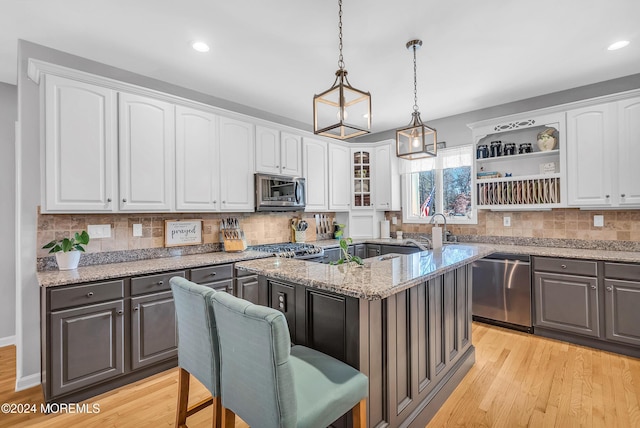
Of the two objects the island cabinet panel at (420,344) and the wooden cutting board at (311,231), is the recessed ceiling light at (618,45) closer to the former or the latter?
the island cabinet panel at (420,344)

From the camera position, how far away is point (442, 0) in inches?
81.4

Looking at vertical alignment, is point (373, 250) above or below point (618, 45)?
below

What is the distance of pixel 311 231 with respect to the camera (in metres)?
4.70

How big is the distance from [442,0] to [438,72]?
42.8 inches

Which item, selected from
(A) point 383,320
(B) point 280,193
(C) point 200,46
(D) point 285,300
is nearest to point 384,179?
(B) point 280,193

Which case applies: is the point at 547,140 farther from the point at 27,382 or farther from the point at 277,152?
the point at 27,382

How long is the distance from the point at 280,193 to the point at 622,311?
3.57m

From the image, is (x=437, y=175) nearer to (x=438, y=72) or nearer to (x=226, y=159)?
(x=438, y=72)

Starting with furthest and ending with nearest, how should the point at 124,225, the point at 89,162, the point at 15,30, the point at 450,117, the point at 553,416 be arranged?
the point at 450,117, the point at 124,225, the point at 89,162, the point at 15,30, the point at 553,416

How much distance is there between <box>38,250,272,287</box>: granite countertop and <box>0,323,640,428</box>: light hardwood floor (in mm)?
893

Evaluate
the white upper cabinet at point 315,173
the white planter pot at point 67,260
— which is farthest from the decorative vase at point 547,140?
the white planter pot at point 67,260

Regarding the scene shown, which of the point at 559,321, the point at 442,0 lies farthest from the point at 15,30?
the point at 559,321

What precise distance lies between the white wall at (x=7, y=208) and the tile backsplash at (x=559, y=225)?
5.11 metres

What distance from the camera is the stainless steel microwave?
12.1 ft
